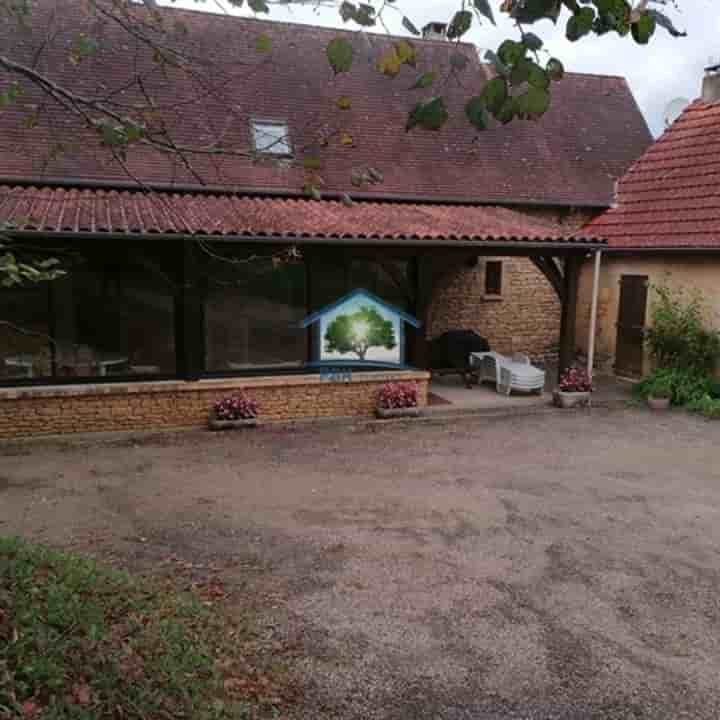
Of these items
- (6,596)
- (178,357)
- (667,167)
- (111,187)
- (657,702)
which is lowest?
(657,702)

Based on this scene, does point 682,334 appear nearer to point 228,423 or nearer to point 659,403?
point 659,403

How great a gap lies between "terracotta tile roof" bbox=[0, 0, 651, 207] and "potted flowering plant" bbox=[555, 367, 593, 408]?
3.92 metres

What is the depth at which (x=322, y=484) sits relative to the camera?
22.8ft

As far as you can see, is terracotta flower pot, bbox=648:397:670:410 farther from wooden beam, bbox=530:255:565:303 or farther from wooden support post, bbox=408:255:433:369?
wooden support post, bbox=408:255:433:369

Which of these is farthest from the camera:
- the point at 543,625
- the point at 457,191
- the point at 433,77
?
the point at 457,191

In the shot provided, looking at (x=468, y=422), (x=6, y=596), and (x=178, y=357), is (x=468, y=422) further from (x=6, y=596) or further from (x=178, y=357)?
(x=6, y=596)

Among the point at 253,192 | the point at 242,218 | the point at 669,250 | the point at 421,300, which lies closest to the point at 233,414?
the point at 242,218

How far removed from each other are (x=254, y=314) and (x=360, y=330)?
1.54m

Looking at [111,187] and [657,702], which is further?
[111,187]

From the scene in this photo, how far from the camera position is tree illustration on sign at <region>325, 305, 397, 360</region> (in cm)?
975

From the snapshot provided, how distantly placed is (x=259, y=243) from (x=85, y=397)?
2945 mm

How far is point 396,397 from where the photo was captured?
9.72 m

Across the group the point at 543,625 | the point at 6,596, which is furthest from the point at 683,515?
the point at 6,596

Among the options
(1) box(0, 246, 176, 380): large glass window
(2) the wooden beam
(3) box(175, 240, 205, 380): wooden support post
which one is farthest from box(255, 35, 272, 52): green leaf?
(2) the wooden beam
